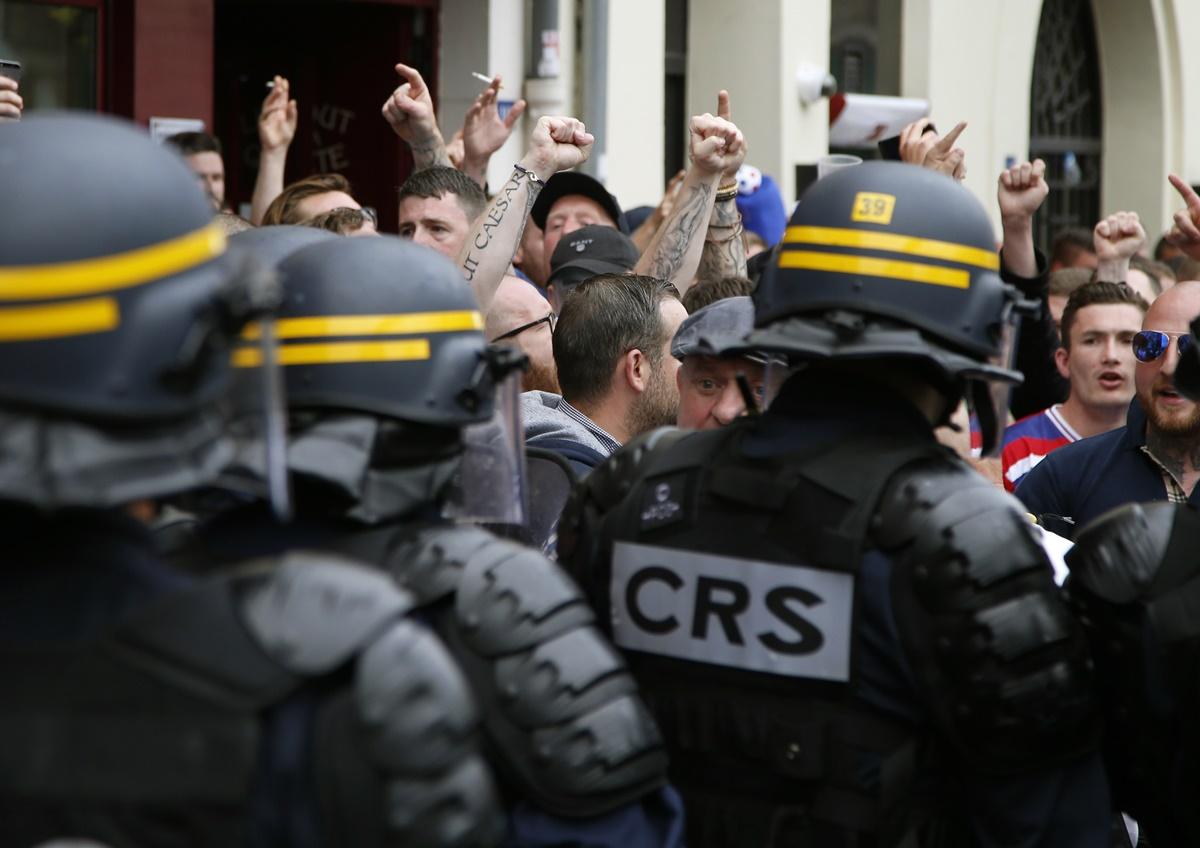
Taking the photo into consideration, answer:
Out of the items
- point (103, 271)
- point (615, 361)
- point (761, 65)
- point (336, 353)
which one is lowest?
point (615, 361)

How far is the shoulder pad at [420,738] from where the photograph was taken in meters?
1.54

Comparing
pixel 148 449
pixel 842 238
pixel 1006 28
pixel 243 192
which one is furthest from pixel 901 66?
pixel 148 449

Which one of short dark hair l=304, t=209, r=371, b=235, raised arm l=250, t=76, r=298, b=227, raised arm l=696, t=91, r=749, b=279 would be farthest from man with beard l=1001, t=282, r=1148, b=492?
raised arm l=250, t=76, r=298, b=227

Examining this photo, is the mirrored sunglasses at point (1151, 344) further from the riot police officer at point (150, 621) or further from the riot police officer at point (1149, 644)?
the riot police officer at point (150, 621)

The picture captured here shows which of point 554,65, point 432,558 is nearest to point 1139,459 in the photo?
point 432,558

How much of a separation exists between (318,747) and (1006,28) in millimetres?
11426

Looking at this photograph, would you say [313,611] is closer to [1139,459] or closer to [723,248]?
[1139,459]

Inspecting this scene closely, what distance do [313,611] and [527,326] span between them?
285 centimetres

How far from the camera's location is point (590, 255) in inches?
217

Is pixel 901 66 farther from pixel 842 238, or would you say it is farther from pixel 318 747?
pixel 318 747

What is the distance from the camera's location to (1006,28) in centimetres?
1210

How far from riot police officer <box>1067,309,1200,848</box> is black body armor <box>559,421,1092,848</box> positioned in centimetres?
12

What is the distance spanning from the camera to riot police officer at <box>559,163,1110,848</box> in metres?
2.30

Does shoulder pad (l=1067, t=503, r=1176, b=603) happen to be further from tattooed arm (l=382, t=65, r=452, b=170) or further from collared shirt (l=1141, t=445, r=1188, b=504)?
tattooed arm (l=382, t=65, r=452, b=170)
